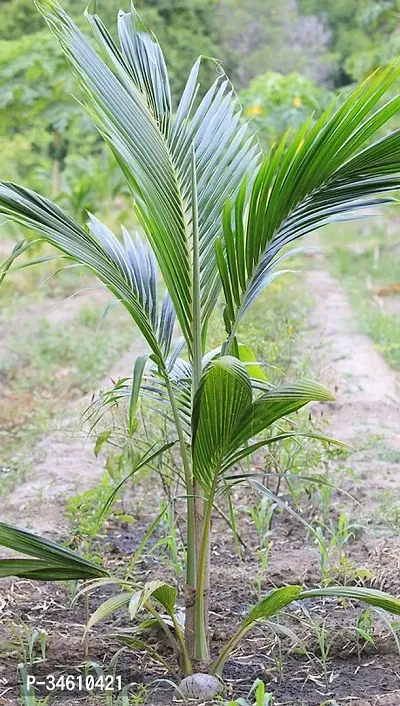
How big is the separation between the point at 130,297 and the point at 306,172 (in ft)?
1.64

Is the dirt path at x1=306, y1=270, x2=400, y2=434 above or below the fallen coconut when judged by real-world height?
above

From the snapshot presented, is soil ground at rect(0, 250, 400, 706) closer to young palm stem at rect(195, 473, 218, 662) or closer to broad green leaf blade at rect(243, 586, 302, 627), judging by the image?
young palm stem at rect(195, 473, 218, 662)

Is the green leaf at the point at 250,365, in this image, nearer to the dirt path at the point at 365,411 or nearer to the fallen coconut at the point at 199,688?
the dirt path at the point at 365,411

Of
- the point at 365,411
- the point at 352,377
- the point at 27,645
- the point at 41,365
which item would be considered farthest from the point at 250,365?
the point at 41,365

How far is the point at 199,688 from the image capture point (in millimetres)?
2260

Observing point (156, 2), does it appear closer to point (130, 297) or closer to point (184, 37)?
point (184, 37)

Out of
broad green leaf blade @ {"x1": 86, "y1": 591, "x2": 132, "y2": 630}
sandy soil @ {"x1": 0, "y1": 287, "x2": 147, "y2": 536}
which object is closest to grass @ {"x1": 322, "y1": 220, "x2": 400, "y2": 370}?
sandy soil @ {"x1": 0, "y1": 287, "x2": 147, "y2": 536}

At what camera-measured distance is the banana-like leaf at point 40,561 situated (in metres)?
2.10

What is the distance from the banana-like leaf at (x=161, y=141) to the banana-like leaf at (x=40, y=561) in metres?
0.57

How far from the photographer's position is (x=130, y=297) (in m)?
2.33

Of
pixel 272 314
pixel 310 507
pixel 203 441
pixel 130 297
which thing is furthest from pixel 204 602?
pixel 272 314

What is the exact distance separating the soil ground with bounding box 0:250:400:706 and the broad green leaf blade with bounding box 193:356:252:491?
1.82 ft

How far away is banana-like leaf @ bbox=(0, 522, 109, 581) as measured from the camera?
6.90 ft

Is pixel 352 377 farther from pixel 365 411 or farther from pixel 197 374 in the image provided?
pixel 197 374
